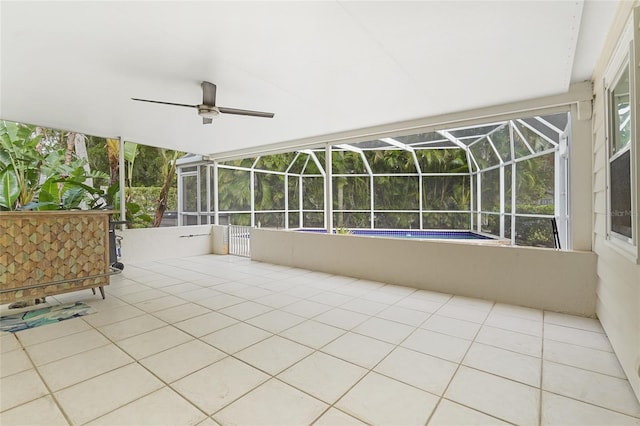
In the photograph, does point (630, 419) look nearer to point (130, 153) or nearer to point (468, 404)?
point (468, 404)

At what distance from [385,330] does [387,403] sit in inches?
41.1

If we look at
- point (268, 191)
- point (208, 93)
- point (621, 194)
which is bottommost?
point (621, 194)

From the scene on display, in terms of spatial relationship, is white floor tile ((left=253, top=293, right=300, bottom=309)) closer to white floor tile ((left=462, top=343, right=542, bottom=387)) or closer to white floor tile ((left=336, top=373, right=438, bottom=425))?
white floor tile ((left=336, top=373, right=438, bottom=425))

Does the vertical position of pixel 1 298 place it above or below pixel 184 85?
below

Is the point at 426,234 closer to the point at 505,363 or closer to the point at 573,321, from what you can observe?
the point at 573,321

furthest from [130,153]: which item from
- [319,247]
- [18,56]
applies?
[319,247]

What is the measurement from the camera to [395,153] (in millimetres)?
9016

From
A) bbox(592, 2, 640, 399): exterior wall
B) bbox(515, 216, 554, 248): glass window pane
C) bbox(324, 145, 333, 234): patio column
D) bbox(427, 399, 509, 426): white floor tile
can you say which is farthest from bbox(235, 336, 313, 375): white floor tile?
bbox(515, 216, 554, 248): glass window pane

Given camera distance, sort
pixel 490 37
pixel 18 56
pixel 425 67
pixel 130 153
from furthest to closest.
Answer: pixel 130 153
pixel 425 67
pixel 18 56
pixel 490 37

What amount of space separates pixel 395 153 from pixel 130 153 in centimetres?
696

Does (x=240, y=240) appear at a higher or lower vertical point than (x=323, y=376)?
higher

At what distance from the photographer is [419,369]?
2.06 meters

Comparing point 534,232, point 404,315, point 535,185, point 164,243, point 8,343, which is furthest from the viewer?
point 164,243

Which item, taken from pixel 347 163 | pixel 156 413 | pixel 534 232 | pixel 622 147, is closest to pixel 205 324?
pixel 156 413
